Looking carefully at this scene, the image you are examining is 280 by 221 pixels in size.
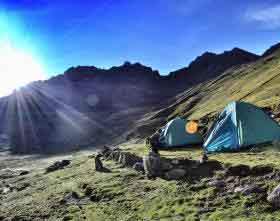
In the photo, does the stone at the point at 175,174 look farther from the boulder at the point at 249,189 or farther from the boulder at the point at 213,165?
the boulder at the point at 249,189

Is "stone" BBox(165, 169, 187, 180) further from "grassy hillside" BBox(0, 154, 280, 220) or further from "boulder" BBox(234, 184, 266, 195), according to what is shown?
"boulder" BBox(234, 184, 266, 195)

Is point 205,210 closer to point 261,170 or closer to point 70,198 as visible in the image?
point 261,170

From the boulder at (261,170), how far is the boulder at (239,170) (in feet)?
1.05

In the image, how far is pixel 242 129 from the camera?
25016 mm

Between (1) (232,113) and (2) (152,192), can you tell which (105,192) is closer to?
(2) (152,192)

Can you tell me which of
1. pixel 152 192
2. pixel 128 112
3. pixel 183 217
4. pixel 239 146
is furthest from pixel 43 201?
pixel 128 112

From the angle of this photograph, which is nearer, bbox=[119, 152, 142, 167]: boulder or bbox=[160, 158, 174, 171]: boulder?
bbox=[160, 158, 174, 171]: boulder

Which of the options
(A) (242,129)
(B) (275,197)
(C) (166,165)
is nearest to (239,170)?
(B) (275,197)

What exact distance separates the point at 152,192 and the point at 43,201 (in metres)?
8.00

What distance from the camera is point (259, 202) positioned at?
14.0 m

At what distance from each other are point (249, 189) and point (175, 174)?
19.8ft

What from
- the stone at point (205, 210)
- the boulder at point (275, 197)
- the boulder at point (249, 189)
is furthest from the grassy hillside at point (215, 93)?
the stone at point (205, 210)

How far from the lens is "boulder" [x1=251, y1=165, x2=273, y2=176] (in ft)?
54.3

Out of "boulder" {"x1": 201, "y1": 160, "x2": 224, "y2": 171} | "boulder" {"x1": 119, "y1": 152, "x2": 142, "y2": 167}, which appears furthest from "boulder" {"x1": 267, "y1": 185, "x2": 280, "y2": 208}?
"boulder" {"x1": 119, "y1": 152, "x2": 142, "y2": 167}
